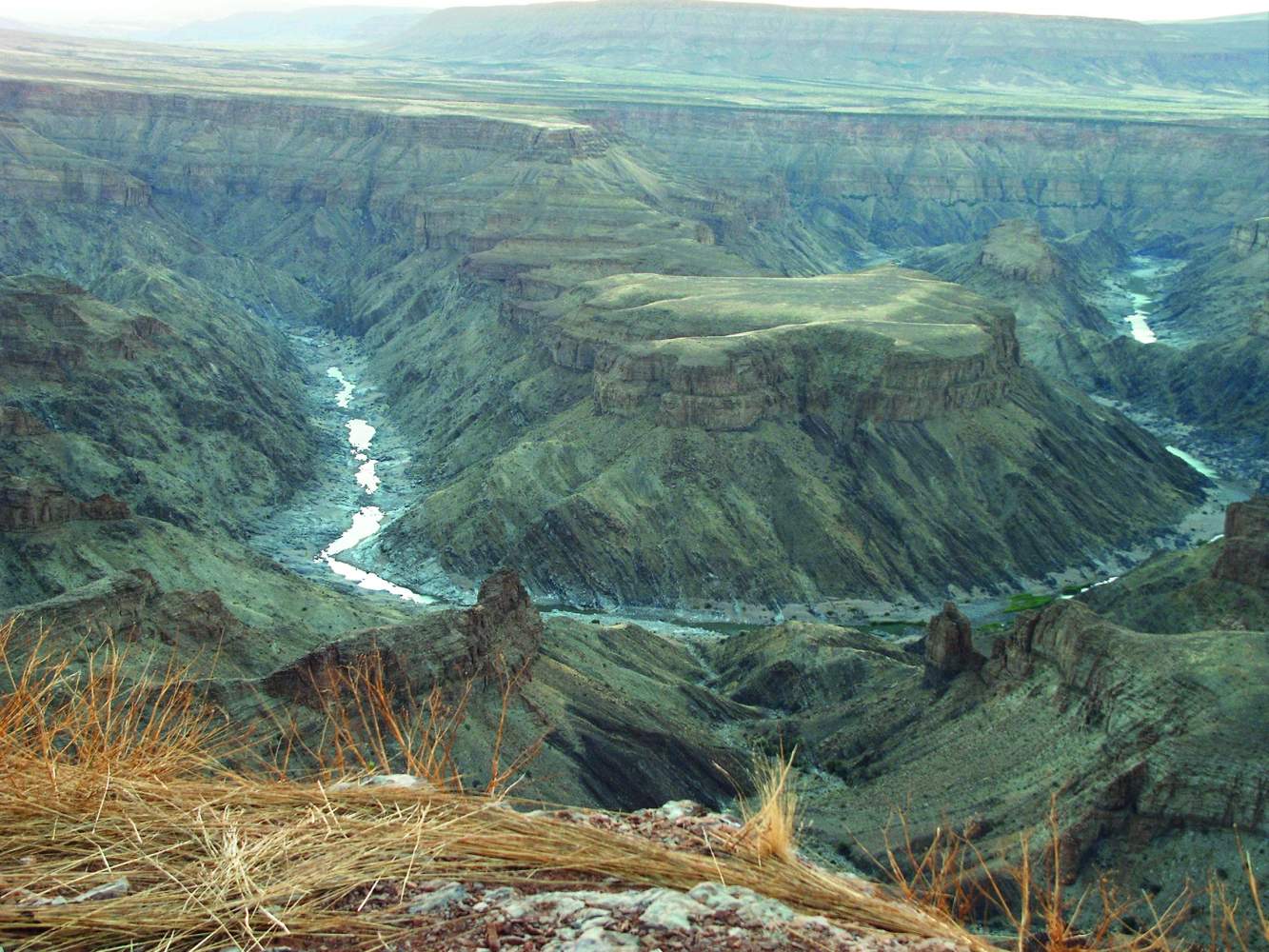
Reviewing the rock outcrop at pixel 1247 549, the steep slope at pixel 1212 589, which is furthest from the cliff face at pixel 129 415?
the rock outcrop at pixel 1247 549

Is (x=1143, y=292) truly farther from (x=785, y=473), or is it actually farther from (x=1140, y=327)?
(x=785, y=473)

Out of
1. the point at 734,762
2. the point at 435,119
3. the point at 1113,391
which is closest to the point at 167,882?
the point at 734,762

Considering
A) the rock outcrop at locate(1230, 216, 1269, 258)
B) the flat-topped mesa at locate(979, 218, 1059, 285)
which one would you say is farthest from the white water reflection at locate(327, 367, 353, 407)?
the rock outcrop at locate(1230, 216, 1269, 258)

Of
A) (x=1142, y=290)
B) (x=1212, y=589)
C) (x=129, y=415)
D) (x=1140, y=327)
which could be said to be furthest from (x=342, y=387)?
(x=1142, y=290)

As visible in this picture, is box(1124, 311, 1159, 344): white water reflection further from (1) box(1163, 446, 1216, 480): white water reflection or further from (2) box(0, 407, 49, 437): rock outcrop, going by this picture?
(2) box(0, 407, 49, 437): rock outcrop

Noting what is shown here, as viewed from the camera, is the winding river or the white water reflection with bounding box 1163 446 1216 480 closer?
the white water reflection with bounding box 1163 446 1216 480

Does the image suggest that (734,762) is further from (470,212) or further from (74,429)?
(470,212)
